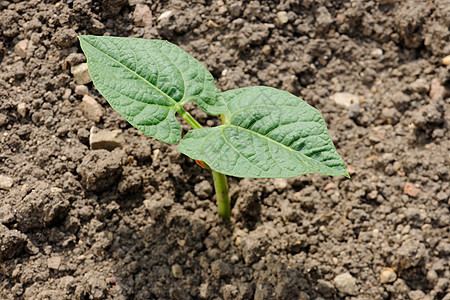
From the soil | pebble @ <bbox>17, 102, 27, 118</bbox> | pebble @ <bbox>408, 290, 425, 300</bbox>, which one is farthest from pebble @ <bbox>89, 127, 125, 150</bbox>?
pebble @ <bbox>408, 290, 425, 300</bbox>

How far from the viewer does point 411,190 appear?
220cm

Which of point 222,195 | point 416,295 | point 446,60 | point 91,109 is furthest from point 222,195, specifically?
point 446,60

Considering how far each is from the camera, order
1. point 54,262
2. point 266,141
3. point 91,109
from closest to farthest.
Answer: point 266,141, point 54,262, point 91,109

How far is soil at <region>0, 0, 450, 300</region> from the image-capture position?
6.44 feet

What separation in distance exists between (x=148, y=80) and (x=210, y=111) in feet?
0.84

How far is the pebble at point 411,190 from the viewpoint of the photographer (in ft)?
7.18

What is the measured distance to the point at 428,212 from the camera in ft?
7.06

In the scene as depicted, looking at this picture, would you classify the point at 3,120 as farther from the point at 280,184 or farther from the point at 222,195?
the point at 280,184

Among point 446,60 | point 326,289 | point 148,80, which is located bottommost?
point 326,289

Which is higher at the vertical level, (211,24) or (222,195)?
(211,24)

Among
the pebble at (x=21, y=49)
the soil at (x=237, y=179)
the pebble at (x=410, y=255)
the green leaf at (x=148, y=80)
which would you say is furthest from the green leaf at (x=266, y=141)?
the pebble at (x=21, y=49)

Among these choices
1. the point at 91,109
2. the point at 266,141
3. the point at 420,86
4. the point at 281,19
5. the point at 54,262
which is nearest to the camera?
the point at 266,141

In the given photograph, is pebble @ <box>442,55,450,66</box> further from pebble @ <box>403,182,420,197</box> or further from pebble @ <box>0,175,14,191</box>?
pebble @ <box>0,175,14,191</box>

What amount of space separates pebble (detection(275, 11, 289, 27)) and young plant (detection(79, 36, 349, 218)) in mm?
872
